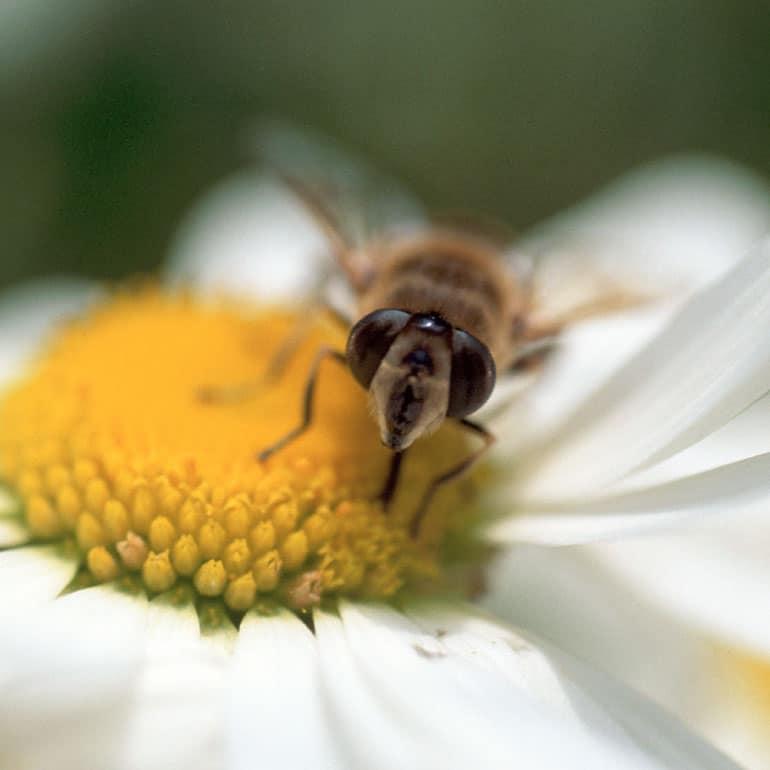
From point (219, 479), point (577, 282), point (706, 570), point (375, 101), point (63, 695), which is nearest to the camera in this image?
point (63, 695)

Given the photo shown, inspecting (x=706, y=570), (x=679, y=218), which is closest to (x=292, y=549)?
(x=706, y=570)

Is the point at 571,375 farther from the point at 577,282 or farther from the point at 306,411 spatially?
the point at 306,411

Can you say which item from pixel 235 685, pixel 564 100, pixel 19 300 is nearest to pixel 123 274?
pixel 19 300

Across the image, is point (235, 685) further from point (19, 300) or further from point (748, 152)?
point (748, 152)

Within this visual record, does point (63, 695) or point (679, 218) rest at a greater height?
point (679, 218)

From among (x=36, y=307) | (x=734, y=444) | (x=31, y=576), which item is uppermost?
(x=734, y=444)

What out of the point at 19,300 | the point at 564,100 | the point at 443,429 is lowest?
the point at 19,300
